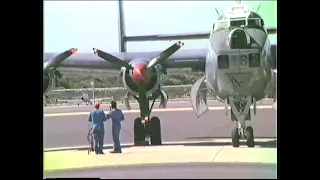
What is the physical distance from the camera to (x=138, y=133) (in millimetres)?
4918

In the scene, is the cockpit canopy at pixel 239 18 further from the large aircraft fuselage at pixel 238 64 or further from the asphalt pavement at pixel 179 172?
the asphalt pavement at pixel 179 172

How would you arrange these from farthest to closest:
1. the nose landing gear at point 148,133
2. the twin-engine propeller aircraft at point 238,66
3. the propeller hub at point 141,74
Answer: the propeller hub at point 141,74
the nose landing gear at point 148,133
the twin-engine propeller aircraft at point 238,66

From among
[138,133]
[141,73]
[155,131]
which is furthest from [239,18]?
[138,133]

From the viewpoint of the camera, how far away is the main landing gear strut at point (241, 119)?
4770mm

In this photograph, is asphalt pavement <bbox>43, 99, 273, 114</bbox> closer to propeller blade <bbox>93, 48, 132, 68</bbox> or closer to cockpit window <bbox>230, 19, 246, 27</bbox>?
propeller blade <bbox>93, 48, 132, 68</bbox>

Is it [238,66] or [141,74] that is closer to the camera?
[238,66]

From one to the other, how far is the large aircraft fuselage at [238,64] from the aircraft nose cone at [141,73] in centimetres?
55

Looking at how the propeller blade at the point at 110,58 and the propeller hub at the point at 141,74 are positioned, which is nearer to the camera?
the propeller blade at the point at 110,58

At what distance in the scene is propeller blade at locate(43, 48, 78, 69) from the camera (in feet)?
15.6

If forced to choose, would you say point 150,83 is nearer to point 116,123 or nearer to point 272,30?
point 116,123

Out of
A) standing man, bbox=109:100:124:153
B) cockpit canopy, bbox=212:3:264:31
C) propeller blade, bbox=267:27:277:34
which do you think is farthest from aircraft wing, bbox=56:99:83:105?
propeller blade, bbox=267:27:277:34

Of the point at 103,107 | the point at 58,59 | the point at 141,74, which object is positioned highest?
the point at 58,59

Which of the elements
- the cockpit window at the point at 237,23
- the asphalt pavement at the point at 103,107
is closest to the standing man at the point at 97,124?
the asphalt pavement at the point at 103,107

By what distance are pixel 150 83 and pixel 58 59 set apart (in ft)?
2.79
